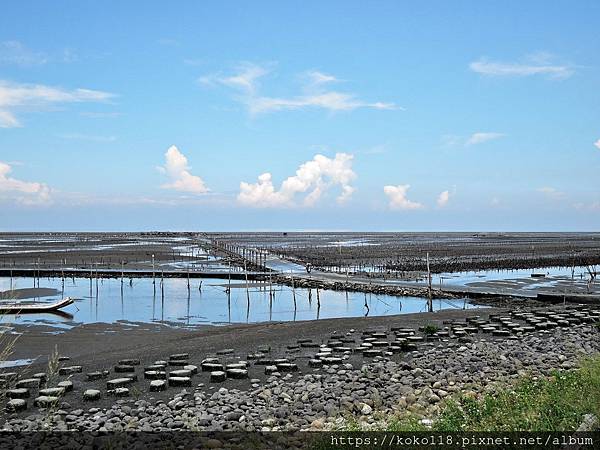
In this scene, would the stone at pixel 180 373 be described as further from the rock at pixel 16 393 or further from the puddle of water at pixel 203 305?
the puddle of water at pixel 203 305

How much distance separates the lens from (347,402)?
1028 centimetres

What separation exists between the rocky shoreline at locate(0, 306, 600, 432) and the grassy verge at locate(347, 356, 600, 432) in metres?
0.47

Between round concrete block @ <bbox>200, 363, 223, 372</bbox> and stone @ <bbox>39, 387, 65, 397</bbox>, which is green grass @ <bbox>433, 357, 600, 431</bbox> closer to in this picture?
round concrete block @ <bbox>200, 363, 223, 372</bbox>

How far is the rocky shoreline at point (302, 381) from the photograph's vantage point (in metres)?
9.77

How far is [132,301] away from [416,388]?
80.8ft

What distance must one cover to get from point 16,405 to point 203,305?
21081 mm

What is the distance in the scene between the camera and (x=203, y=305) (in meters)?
31.8

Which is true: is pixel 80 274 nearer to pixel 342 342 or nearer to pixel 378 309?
pixel 378 309

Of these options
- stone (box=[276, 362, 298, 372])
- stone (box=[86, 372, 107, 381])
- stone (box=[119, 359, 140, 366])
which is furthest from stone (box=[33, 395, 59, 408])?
stone (box=[276, 362, 298, 372])

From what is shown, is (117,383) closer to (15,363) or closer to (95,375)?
(95,375)

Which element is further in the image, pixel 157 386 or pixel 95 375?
pixel 95 375

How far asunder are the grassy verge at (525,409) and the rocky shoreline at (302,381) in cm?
47

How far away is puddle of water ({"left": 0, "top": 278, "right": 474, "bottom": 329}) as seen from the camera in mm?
27281

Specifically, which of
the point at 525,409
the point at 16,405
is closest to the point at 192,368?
the point at 16,405
